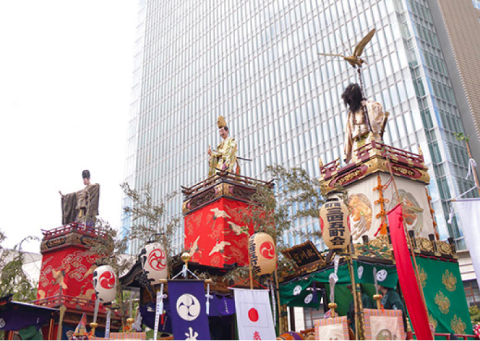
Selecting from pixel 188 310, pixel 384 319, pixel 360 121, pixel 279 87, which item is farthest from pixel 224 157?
pixel 279 87

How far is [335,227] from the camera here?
11.5 meters

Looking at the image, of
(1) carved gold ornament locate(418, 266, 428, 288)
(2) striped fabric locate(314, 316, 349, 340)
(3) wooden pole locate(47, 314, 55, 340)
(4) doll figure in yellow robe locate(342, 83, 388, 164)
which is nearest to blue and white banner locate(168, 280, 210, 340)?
(2) striped fabric locate(314, 316, 349, 340)

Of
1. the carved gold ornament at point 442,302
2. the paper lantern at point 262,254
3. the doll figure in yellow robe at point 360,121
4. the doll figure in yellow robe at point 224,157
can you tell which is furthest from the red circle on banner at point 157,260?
the carved gold ornament at point 442,302

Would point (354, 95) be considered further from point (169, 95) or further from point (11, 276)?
point (169, 95)

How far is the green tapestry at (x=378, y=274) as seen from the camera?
40.4 ft

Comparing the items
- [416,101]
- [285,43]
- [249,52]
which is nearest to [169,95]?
[249,52]

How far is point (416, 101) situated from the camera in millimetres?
42125

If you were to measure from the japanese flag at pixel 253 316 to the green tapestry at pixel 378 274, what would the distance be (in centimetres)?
253

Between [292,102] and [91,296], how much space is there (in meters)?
39.8

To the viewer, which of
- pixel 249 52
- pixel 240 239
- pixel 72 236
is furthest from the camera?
pixel 249 52

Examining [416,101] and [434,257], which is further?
[416,101]

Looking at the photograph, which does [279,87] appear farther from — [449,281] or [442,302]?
[442,302]

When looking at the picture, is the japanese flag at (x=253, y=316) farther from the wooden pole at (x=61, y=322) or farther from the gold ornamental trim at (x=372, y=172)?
the wooden pole at (x=61, y=322)

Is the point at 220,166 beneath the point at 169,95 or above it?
beneath
